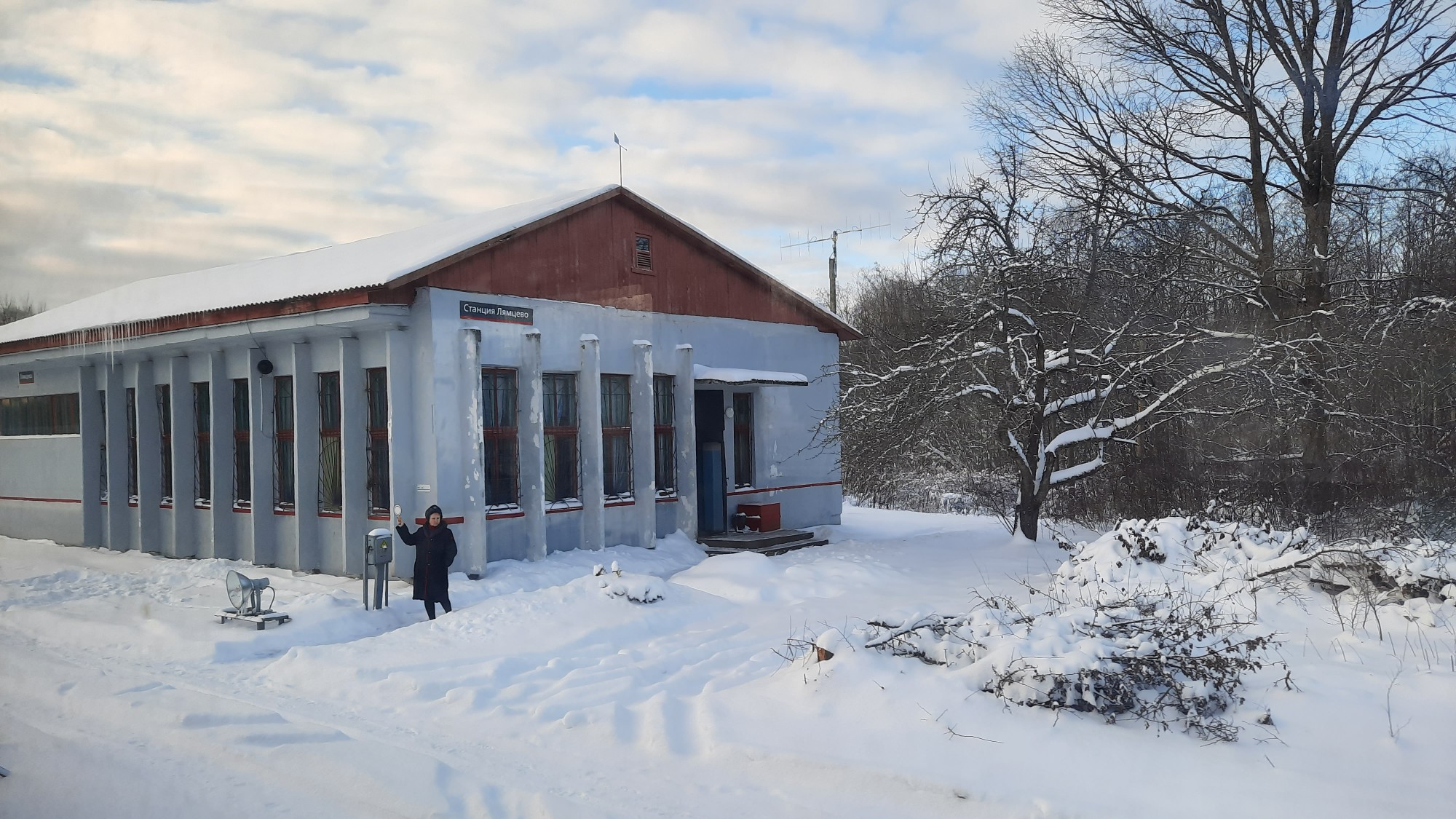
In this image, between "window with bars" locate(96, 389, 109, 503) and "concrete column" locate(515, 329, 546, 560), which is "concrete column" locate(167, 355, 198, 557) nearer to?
"window with bars" locate(96, 389, 109, 503)

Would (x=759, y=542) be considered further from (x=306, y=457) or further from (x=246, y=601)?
(x=246, y=601)

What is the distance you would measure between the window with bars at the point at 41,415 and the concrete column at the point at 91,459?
1.26 feet

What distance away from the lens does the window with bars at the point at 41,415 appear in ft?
63.8

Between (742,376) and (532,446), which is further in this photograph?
(742,376)

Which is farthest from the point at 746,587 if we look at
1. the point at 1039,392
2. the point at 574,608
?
the point at 1039,392

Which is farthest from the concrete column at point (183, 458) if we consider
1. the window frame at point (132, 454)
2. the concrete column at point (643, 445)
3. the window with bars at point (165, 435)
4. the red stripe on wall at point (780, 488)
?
the red stripe on wall at point (780, 488)

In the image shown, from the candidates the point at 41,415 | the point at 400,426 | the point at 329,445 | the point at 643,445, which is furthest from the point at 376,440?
the point at 41,415

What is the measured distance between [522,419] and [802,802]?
959cm

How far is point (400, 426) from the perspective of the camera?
13.4 metres

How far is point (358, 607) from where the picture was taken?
11.5 meters

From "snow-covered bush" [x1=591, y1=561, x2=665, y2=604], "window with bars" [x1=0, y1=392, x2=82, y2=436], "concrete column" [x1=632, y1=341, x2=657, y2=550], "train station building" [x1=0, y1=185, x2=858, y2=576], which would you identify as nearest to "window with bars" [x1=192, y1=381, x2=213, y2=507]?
"train station building" [x1=0, y1=185, x2=858, y2=576]

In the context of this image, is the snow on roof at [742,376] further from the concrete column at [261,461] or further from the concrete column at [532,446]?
the concrete column at [261,461]

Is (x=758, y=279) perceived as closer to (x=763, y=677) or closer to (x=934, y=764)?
(x=763, y=677)

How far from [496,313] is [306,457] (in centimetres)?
366
